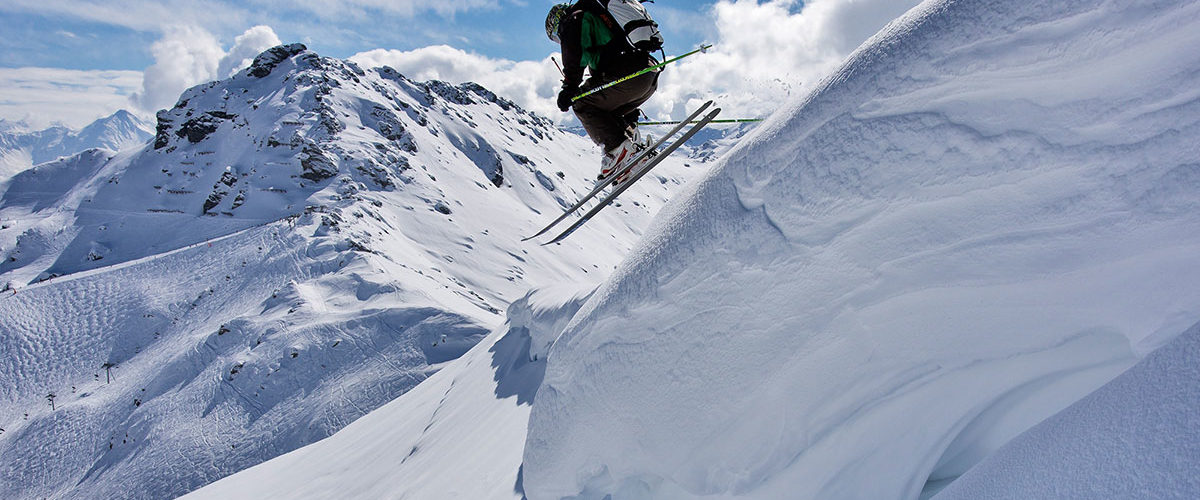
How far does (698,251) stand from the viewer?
115 inches

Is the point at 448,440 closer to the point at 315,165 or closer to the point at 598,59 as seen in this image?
the point at 598,59

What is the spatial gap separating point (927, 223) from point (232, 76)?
73.5 metres

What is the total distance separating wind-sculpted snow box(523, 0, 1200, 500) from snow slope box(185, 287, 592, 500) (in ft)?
6.17

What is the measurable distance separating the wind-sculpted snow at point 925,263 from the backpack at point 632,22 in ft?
10.3

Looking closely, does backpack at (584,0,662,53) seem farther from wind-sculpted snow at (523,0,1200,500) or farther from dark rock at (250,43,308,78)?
dark rock at (250,43,308,78)

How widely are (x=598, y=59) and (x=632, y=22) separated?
49 centimetres

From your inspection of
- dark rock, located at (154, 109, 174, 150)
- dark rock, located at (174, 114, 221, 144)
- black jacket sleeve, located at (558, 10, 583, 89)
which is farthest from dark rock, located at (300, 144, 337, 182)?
black jacket sleeve, located at (558, 10, 583, 89)

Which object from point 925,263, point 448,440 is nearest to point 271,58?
point 448,440

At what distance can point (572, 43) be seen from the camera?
5707 millimetres

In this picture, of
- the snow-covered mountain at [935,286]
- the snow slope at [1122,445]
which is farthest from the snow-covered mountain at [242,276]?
the snow slope at [1122,445]

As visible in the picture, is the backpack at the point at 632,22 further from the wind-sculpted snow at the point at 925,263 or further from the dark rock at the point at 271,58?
the dark rock at the point at 271,58

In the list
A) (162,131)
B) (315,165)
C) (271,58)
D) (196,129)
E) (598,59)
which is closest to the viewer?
(598,59)

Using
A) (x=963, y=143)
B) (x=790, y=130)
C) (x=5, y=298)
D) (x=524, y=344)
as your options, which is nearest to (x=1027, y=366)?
(x=963, y=143)

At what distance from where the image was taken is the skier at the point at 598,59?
5.66 meters
